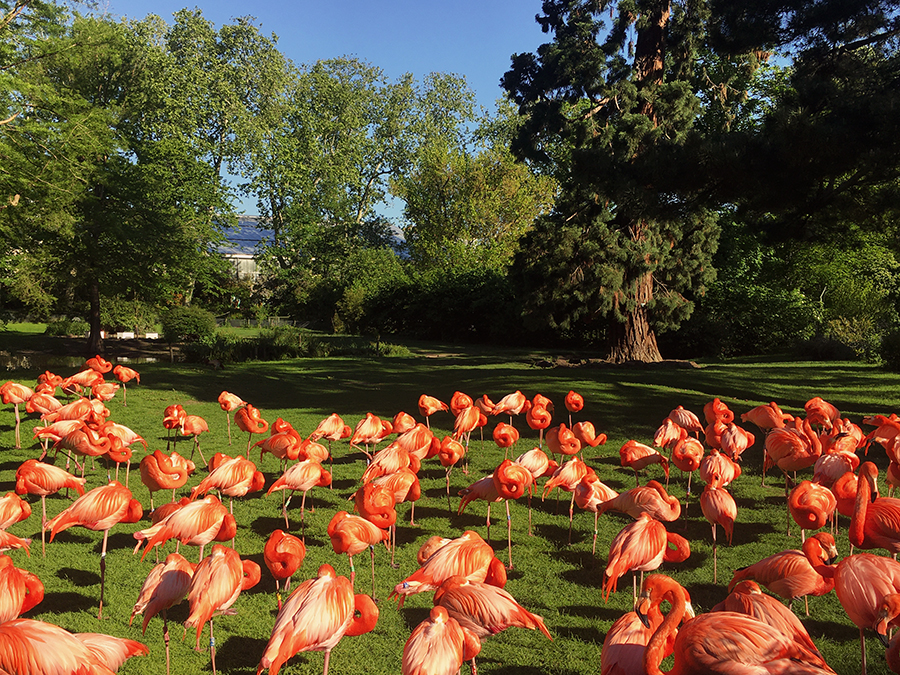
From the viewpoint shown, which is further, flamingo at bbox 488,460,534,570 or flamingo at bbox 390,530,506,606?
flamingo at bbox 488,460,534,570

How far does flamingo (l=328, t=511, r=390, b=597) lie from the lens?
4.05 meters

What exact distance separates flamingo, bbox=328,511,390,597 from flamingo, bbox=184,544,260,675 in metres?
0.74

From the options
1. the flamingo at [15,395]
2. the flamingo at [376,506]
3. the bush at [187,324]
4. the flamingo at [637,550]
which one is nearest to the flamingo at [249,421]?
the flamingo at [15,395]

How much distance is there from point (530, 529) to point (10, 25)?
58.7 ft

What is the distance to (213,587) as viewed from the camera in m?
3.25

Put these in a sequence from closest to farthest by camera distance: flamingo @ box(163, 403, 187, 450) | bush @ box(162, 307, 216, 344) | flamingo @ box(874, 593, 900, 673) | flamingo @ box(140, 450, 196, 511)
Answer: flamingo @ box(874, 593, 900, 673)
flamingo @ box(140, 450, 196, 511)
flamingo @ box(163, 403, 187, 450)
bush @ box(162, 307, 216, 344)

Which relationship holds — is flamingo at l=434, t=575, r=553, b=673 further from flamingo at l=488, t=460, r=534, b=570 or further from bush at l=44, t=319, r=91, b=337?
bush at l=44, t=319, r=91, b=337

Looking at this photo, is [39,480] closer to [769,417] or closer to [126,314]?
[769,417]

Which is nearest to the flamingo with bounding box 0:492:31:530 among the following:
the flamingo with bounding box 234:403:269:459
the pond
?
the flamingo with bounding box 234:403:269:459

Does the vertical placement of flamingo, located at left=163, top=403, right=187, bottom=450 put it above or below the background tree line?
below

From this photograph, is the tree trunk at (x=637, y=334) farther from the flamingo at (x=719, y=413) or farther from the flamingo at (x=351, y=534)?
the flamingo at (x=351, y=534)

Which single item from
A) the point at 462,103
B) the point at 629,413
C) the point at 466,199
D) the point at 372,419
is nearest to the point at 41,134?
the point at 372,419

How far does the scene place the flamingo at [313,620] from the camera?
2.84 m

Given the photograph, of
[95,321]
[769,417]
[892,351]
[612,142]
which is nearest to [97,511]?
[769,417]
